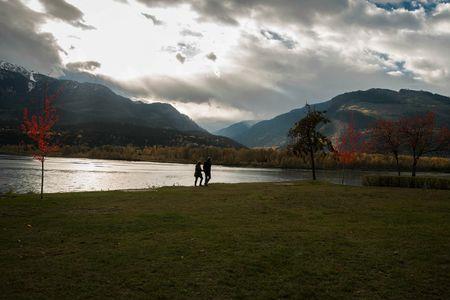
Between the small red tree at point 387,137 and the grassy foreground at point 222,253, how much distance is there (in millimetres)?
42858

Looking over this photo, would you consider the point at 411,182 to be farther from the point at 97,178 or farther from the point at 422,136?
the point at 97,178

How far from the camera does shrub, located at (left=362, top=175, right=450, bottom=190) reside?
43.9m

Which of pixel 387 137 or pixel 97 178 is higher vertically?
pixel 387 137

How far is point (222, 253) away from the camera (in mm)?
13594

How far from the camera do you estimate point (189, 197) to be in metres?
31.5

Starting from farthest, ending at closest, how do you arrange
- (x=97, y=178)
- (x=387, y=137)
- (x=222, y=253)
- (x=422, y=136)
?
(x=97, y=178) → (x=387, y=137) → (x=422, y=136) → (x=222, y=253)

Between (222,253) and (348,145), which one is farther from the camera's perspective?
(348,145)

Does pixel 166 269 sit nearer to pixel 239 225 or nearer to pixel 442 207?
pixel 239 225

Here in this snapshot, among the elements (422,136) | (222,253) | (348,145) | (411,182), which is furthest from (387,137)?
(222,253)

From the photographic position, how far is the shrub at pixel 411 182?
4394cm

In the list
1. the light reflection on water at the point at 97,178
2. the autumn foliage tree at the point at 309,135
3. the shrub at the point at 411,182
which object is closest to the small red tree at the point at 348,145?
the autumn foliage tree at the point at 309,135

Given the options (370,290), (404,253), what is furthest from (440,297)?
(404,253)

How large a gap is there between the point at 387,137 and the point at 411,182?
21.1 metres

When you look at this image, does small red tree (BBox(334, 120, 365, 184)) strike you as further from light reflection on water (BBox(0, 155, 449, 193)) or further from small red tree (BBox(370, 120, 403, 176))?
light reflection on water (BBox(0, 155, 449, 193))
